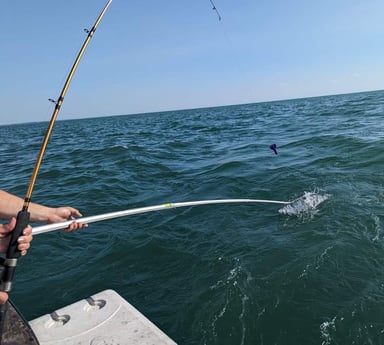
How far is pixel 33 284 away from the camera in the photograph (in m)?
4.77

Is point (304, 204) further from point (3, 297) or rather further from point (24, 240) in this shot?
point (3, 297)

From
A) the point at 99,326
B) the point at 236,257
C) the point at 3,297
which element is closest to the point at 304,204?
the point at 236,257

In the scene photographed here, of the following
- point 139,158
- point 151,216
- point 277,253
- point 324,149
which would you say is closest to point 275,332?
point 277,253

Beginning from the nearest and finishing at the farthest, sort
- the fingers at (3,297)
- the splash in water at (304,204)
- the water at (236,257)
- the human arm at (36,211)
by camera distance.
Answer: the fingers at (3,297) → the human arm at (36,211) → the water at (236,257) → the splash in water at (304,204)

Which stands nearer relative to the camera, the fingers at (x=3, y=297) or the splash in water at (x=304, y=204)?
the fingers at (x=3, y=297)

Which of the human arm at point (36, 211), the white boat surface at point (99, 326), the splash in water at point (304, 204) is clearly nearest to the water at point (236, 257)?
the splash in water at point (304, 204)

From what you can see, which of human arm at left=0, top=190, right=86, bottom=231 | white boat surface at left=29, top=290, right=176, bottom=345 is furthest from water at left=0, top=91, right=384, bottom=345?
human arm at left=0, top=190, right=86, bottom=231

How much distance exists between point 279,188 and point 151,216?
3.09m

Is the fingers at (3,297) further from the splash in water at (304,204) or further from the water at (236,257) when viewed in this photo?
the splash in water at (304,204)

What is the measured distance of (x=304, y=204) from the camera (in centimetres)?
680

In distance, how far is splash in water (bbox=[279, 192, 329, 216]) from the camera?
21.4ft

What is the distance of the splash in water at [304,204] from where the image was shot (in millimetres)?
6529

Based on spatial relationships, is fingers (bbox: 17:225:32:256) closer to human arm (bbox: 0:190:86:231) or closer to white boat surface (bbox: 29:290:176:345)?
human arm (bbox: 0:190:86:231)

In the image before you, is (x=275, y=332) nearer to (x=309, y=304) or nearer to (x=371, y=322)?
(x=309, y=304)
